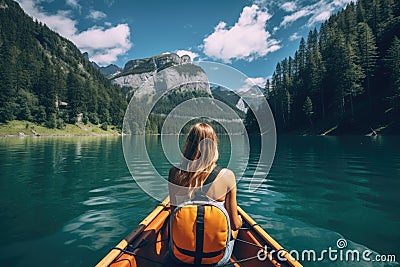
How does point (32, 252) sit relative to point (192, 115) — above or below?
below

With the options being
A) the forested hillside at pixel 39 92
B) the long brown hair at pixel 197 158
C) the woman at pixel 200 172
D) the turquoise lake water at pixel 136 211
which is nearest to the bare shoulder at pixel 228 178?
the woman at pixel 200 172

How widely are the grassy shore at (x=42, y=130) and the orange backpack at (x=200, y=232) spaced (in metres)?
80.1

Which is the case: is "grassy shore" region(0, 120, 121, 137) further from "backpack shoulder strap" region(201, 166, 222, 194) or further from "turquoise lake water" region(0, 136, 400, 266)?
"backpack shoulder strap" region(201, 166, 222, 194)

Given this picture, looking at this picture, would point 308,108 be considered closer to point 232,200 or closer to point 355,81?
point 355,81

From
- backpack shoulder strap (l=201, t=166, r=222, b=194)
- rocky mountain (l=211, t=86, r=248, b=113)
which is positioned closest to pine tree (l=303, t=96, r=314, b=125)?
rocky mountain (l=211, t=86, r=248, b=113)

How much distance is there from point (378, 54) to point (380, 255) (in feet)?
235

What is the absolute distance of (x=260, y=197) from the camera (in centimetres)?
1084

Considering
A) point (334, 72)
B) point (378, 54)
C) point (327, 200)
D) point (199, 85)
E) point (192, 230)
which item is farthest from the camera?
point (334, 72)

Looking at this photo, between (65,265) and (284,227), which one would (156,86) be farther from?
(284,227)

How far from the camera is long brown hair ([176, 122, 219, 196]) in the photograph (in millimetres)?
3508

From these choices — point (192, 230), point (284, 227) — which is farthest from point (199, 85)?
point (284, 227)

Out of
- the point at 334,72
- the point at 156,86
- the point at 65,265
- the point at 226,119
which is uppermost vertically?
the point at 334,72

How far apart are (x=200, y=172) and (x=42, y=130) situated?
91126 mm

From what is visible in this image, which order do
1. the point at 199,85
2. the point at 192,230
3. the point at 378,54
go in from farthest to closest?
the point at 378,54, the point at 199,85, the point at 192,230
